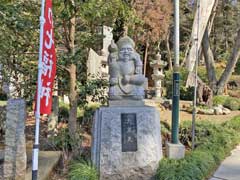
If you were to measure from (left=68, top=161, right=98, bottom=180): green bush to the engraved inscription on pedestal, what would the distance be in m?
0.48

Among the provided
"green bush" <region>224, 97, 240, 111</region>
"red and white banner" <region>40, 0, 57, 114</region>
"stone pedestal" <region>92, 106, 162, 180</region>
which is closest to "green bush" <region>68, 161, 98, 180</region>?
"stone pedestal" <region>92, 106, 162, 180</region>

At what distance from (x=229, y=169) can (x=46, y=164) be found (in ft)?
8.55

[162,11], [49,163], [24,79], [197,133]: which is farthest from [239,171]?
[162,11]

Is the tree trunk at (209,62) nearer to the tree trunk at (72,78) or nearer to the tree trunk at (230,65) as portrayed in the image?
the tree trunk at (230,65)

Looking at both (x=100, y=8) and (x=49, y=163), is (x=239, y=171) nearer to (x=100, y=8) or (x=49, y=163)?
(x=49, y=163)

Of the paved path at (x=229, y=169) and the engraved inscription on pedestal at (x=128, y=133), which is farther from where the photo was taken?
the paved path at (x=229, y=169)

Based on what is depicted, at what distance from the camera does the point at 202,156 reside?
4.79 metres

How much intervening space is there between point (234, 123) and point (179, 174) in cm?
429

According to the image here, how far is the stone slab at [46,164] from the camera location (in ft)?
13.9

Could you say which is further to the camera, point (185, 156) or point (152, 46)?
point (152, 46)

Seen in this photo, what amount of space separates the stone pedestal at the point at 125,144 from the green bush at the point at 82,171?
104 mm

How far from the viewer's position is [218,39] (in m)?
29.6

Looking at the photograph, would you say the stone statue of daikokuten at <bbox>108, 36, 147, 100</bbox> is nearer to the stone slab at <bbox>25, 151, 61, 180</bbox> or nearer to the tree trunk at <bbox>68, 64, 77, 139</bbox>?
the tree trunk at <bbox>68, 64, 77, 139</bbox>

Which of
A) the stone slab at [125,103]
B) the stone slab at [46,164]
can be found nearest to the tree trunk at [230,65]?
the stone slab at [125,103]
